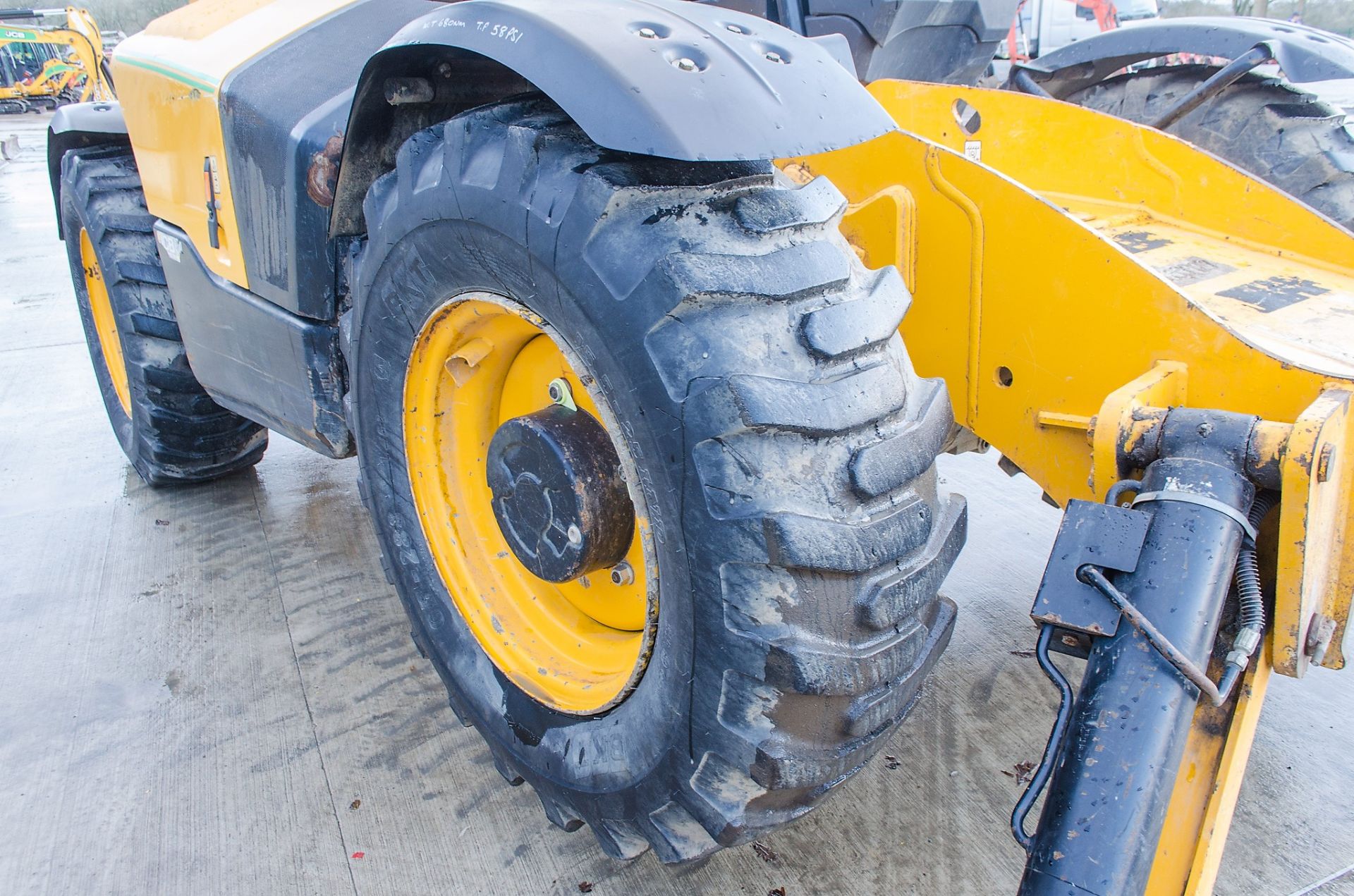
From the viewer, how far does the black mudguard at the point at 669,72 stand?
1.17 m

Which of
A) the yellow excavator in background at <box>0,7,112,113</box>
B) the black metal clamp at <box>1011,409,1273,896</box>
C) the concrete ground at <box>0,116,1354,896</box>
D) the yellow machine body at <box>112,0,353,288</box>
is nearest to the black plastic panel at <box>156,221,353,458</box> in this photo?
the yellow machine body at <box>112,0,353,288</box>

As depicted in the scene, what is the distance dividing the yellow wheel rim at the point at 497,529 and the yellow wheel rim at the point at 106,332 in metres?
2.26

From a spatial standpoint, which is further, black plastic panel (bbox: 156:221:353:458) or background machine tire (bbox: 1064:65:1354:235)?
background machine tire (bbox: 1064:65:1354:235)

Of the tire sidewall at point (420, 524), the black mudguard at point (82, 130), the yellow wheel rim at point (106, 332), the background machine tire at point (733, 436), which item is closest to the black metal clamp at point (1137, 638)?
the background machine tire at point (733, 436)

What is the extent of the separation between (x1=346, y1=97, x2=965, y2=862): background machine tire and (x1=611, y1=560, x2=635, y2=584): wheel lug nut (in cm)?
28

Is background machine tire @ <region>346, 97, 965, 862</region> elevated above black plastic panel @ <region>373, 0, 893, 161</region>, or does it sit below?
below

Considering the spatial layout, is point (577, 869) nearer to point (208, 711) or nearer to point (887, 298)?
point (208, 711)

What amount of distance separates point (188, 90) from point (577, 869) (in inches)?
77.6

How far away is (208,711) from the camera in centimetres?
230

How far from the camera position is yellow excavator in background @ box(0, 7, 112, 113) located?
19484 mm

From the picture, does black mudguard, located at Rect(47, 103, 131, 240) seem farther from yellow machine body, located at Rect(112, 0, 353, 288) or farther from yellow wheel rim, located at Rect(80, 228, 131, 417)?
yellow machine body, located at Rect(112, 0, 353, 288)

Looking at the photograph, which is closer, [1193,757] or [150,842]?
[1193,757]

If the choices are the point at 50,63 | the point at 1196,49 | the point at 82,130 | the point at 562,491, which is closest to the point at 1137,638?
the point at 562,491

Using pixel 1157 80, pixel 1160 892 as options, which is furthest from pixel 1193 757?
pixel 1157 80
